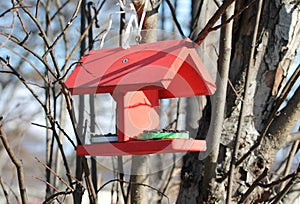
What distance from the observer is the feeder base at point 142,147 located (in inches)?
46.2

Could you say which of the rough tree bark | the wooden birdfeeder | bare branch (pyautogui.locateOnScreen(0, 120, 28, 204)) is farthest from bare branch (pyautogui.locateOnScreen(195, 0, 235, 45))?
bare branch (pyautogui.locateOnScreen(0, 120, 28, 204))

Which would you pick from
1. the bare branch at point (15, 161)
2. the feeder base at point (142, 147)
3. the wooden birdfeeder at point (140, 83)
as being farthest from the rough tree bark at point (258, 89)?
the bare branch at point (15, 161)

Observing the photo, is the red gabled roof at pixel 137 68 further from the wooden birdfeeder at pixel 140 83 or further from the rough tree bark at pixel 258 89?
the rough tree bark at pixel 258 89

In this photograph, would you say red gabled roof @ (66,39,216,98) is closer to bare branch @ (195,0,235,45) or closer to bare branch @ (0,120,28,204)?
bare branch @ (195,0,235,45)

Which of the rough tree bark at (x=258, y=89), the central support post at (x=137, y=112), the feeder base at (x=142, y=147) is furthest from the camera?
the rough tree bark at (x=258, y=89)

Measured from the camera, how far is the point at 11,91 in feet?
12.0

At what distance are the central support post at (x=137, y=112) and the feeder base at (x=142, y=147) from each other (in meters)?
0.10

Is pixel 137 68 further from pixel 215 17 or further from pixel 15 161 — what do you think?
pixel 15 161

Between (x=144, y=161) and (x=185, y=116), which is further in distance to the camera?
(x=185, y=116)

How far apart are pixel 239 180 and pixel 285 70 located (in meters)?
0.36

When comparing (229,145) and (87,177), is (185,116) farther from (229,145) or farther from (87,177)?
(87,177)

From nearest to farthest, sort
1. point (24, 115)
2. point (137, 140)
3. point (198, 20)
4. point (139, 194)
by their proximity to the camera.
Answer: point (137, 140)
point (139, 194)
point (198, 20)
point (24, 115)

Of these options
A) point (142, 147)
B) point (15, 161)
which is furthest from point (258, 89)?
point (15, 161)

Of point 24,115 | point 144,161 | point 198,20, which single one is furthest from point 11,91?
point 144,161
